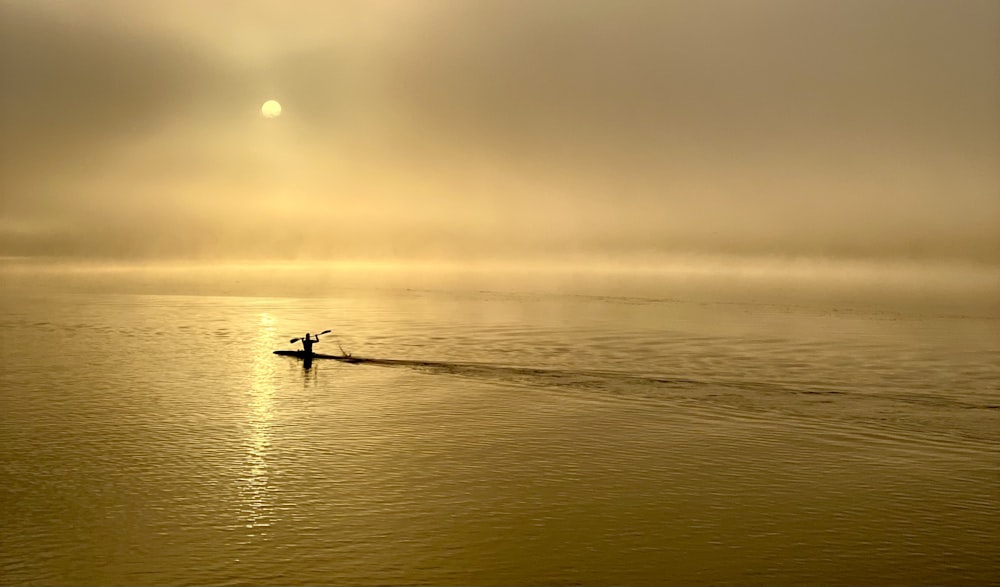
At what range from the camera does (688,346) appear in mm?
101125

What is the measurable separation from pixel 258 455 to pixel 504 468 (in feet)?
47.6

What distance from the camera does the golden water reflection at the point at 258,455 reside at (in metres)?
36.8

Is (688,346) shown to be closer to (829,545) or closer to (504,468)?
(504,468)

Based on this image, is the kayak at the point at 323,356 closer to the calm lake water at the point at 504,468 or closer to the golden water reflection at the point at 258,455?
the calm lake water at the point at 504,468

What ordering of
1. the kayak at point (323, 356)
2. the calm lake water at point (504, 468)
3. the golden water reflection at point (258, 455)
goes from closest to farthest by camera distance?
the calm lake water at point (504, 468) < the golden water reflection at point (258, 455) < the kayak at point (323, 356)

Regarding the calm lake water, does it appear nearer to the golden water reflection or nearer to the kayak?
the golden water reflection

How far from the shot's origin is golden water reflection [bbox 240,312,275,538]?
36.8 metres

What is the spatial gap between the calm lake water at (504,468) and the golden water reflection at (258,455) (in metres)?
0.19

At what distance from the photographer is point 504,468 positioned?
44.9 m

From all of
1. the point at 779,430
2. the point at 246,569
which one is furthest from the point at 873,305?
the point at 246,569

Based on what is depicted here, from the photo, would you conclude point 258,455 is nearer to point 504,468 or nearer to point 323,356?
point 504,468

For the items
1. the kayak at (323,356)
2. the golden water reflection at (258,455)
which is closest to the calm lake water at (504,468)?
the golden water reflection at (258,455)

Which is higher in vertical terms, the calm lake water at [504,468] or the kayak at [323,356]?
the kayak at [323,356]

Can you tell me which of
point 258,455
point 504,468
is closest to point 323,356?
point 258,455
